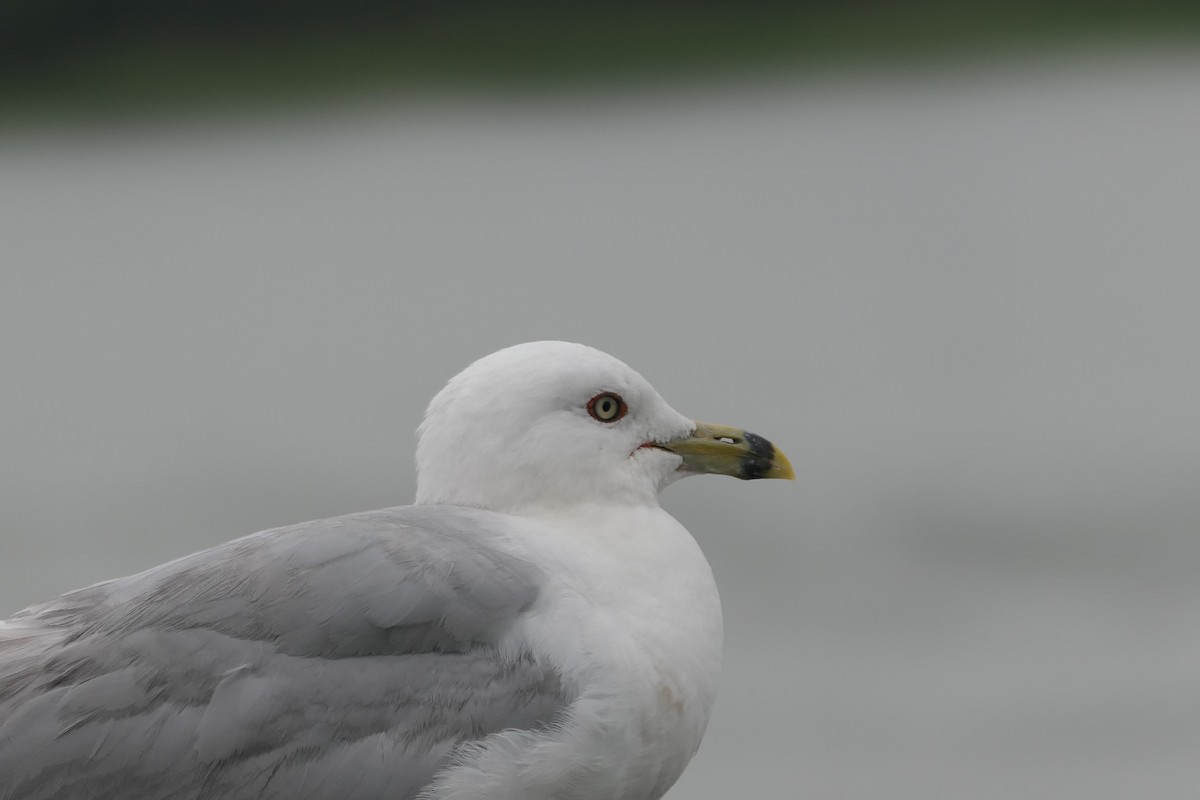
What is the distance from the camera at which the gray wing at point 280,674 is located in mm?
1396

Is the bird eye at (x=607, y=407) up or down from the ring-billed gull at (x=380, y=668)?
up

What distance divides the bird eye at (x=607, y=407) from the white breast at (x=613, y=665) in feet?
0.49

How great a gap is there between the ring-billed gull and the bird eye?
0.44ft

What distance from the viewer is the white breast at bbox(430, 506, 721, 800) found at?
1.47m

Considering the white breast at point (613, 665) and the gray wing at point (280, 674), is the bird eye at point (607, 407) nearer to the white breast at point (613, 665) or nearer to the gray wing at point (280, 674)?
the white breast at point (613, 665)

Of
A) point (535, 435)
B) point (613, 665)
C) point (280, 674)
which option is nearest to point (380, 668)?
point (280, 674)

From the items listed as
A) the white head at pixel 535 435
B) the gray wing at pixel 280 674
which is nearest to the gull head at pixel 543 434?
the white head at pixel 535 435

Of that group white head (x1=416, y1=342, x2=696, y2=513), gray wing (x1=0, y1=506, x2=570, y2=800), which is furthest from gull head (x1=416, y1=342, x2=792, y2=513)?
gray wing (x1=0, y1=506, x2=570, y2=800)

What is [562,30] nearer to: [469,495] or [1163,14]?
[1163,14]

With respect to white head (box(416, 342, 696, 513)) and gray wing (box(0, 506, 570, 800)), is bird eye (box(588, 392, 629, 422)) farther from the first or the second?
gray wing (box(0, 506, 570, 800))

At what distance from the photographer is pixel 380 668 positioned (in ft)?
4.82

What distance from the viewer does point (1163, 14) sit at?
538 centimetres

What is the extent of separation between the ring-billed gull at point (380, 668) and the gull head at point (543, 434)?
2.1 inches

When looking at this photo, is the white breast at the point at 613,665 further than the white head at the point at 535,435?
No
